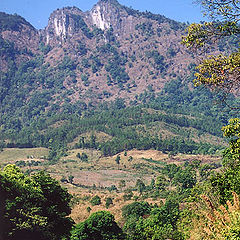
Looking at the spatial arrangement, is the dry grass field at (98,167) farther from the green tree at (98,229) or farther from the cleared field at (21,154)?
the green tree at (98,229)

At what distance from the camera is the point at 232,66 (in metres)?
14.5

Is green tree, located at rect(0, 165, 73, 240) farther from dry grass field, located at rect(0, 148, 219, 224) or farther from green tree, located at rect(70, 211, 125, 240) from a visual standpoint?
dry grass field, located at rect(0, 148, 219, 224)

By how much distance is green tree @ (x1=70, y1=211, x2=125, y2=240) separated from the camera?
36.3 m

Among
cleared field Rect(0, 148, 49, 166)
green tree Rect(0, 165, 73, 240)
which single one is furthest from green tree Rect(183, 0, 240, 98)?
cleared field Rect(0, 148, 49, 166)

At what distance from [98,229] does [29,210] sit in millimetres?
7459

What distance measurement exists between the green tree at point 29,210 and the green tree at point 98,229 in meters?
1.81

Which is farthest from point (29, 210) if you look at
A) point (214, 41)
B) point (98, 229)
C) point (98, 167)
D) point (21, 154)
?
point (21, 154)

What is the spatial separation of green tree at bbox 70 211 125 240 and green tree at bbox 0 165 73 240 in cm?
181

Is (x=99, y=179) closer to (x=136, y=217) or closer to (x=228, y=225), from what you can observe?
(x=136, y=217)

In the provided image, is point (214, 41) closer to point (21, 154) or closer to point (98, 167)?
point (98, 167)

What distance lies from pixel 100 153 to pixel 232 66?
13826 centimetres

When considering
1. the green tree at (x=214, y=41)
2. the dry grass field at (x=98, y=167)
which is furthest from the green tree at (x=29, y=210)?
the dry grass field at (x=98, y=167)

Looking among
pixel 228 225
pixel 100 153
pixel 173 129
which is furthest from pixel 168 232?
pixel 173 129

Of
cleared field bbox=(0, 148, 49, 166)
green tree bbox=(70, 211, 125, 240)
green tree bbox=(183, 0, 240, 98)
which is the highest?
cleared field bbox=(0, 148, 49, 166)
